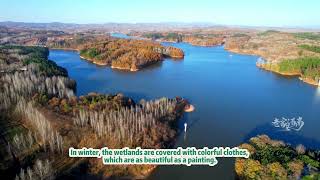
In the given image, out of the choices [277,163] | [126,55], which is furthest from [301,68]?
[277,163]

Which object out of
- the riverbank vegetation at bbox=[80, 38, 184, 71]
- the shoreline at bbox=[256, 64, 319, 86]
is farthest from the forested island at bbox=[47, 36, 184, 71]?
the shoreline at bbox=[256, 64, 319, 86]

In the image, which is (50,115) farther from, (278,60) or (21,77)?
(278,60)

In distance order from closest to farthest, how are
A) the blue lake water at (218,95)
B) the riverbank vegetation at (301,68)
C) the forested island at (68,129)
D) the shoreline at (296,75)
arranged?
the forested island at (68,129), the blue lake water at (218,95), the shoreline at (296,75), the riverbank vegetation at (301,68)

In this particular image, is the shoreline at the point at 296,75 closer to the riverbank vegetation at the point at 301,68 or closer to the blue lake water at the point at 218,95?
the riverbank vegetation at the point at 301,68

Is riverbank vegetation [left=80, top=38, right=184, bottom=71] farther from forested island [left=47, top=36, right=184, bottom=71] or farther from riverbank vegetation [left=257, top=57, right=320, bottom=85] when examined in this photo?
riverbank vegetation [left=257, top=57, right=320, bottom=85]

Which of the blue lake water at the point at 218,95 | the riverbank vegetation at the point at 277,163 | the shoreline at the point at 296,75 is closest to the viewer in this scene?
the riverbank vegetation at the point at 277,163

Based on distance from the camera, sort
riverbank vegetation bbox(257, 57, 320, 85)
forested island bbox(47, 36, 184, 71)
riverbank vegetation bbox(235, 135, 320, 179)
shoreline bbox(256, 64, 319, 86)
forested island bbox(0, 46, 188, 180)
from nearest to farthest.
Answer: riverbank vegetation bbox(235, 135, 320, 179)
forested island bbox(0, 46, 188, 180)
shoreline bbox(256, 64, 319, 86)
riverbank vegetation bbox(257, 57, 320, 85)
forested island bbox(47, 36, 184, 71)

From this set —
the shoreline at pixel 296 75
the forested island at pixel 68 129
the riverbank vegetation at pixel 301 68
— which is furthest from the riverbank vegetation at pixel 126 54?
the forested island at pixel 68 129

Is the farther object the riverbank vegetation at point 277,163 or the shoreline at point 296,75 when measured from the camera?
the shoreline at point 296,75
